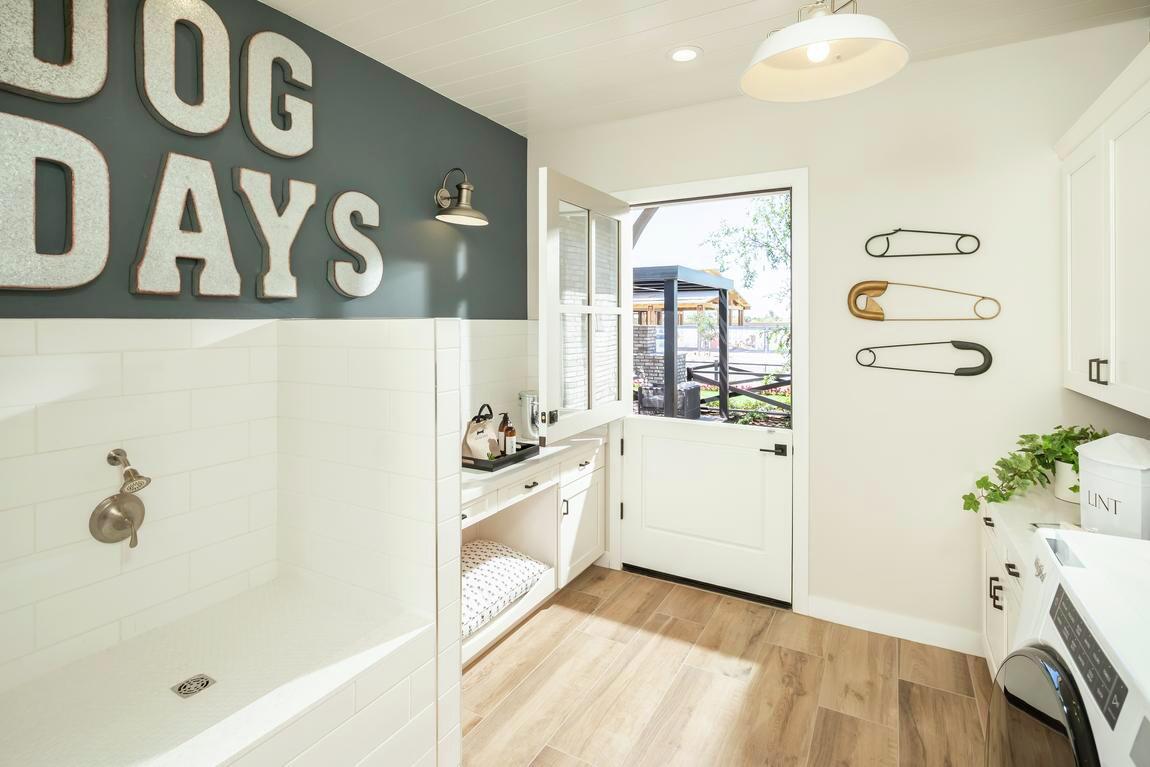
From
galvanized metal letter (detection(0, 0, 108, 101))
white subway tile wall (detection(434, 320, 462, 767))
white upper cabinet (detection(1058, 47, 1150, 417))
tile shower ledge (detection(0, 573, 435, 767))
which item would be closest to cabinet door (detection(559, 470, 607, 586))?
white subway tile wall (detection(434, 320, 462, 767))

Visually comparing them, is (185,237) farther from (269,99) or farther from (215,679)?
(215,679)

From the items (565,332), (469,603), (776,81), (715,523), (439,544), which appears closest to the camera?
(439,544)

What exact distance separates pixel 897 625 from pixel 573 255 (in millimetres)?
2206

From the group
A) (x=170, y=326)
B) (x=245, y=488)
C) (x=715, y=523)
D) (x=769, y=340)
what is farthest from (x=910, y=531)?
(x=170, y=326)

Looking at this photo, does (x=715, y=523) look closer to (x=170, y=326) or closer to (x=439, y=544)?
(x=439, y=544)

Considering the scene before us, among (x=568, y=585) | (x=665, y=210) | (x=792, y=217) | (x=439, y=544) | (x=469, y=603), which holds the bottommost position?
(x=568, y=585)

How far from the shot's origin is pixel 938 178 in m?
2.37

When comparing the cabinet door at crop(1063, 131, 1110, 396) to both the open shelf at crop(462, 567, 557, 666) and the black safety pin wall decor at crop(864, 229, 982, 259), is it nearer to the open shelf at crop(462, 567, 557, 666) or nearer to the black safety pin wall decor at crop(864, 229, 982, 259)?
the black safety pin wall decor at crop(864, 229, 982, 259)

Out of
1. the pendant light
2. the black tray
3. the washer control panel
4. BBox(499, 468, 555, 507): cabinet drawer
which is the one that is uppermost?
the pendant light

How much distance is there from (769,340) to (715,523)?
1.12m

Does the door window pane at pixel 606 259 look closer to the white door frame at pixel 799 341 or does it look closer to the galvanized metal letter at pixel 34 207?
the white door frame at pixel 799 341

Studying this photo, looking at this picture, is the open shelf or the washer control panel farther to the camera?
the open shelf

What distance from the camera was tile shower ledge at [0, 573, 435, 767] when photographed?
1.16 m

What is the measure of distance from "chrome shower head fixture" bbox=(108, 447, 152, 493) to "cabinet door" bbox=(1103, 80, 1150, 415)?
2.66 metres
